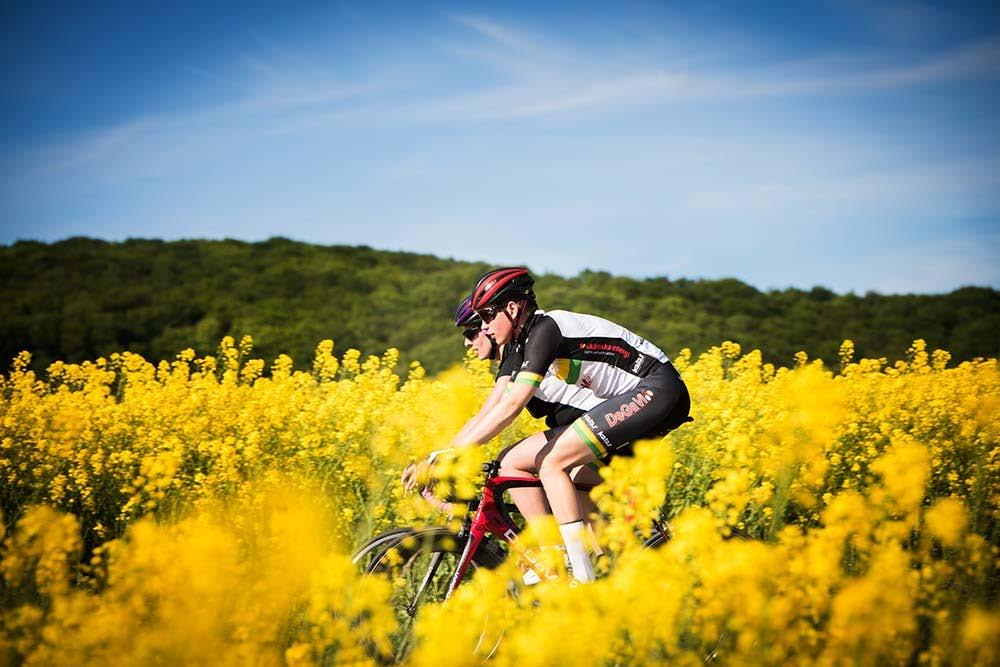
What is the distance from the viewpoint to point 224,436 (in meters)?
5.67

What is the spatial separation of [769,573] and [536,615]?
0.88m

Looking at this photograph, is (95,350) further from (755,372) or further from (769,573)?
(769,573)

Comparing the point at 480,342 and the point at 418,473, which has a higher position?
the point at 480,342

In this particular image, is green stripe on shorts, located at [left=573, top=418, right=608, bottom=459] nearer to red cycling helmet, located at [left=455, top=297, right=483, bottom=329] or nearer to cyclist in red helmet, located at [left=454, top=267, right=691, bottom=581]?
cyclist in red helmet, located at [left=454, top=267, right=691, bottom=581]

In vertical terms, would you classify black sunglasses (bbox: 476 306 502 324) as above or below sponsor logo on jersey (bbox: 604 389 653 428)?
above

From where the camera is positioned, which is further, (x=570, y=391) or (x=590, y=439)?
(x=570, y=391)

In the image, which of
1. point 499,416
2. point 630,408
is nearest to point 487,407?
point 499,416

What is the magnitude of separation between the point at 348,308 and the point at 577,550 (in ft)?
44.1

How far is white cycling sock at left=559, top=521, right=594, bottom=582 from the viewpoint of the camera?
3271 mm

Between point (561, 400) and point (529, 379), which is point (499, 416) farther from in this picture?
point (561, 400)

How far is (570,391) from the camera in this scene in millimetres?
3680

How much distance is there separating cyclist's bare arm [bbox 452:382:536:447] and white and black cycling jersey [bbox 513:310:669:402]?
0.09m

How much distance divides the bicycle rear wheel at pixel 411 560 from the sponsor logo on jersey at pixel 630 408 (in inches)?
31.8

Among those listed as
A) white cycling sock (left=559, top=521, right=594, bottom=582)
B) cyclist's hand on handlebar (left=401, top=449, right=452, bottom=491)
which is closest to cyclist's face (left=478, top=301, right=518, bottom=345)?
cyclist's hand on handlebar (left=401, top=449, right=452, bottom=491)
